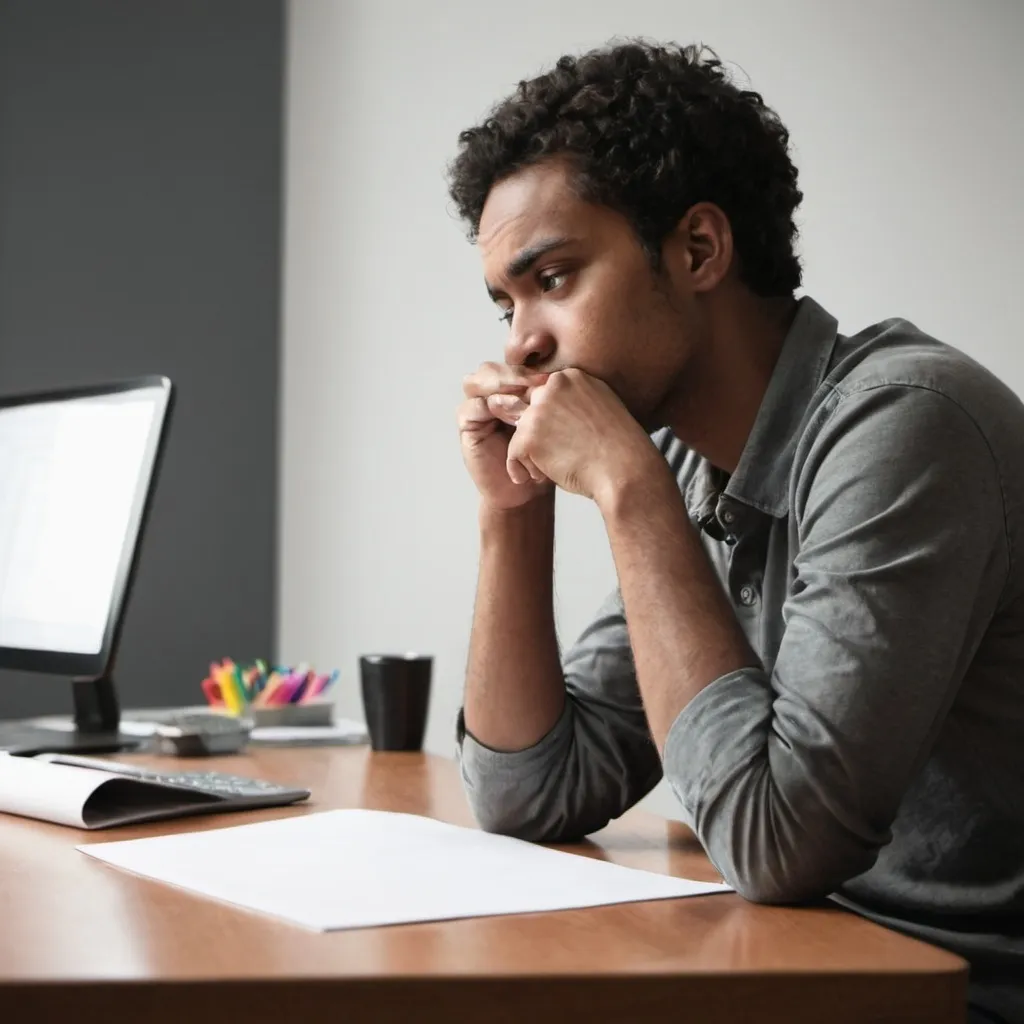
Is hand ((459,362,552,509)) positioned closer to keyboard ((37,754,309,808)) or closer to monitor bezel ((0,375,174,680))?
keyboard ((37,754,309,808))

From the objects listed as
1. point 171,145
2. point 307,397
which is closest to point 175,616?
point 307,397

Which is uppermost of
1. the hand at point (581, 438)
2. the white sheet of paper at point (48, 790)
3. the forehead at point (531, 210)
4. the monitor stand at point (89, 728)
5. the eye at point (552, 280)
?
the forehead at point (531, 210)

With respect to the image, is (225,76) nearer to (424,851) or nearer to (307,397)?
(307,397)

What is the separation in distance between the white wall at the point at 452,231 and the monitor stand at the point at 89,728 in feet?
1.79

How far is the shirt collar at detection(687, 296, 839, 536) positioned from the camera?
1.10 m

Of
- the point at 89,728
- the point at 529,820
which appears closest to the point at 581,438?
the point at 529,820

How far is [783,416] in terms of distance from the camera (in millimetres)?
1120

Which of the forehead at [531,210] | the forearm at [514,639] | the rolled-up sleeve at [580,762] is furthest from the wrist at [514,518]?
the forehead at [531,210]

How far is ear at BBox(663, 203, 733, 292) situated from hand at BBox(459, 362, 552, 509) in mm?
174

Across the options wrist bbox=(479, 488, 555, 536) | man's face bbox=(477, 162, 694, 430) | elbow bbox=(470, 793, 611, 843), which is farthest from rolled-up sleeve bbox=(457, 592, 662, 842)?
man's face bbox=(477, 162, 694, 430)

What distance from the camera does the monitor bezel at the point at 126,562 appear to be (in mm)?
1534

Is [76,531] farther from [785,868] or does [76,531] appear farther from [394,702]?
[785,868]

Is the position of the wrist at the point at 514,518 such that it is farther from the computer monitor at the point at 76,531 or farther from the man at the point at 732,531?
the computer monitor at the point at 76,531

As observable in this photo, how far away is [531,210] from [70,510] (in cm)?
79
